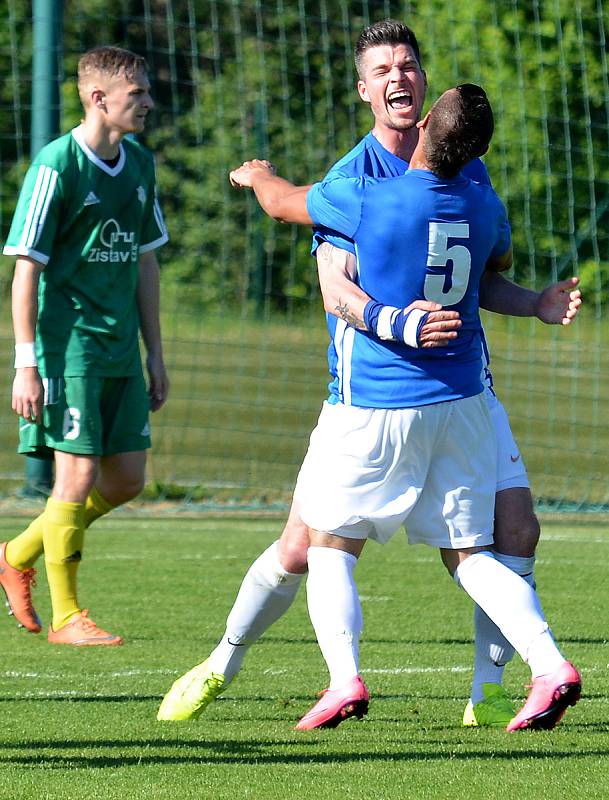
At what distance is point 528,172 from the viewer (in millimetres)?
12961

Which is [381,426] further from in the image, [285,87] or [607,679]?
[285,87]

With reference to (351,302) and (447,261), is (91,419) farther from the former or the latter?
(447,261)

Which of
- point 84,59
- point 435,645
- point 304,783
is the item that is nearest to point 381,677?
point 435,645

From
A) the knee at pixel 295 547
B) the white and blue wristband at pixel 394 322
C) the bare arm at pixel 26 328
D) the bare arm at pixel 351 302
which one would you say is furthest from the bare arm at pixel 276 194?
the bare arm at pixel 26 328

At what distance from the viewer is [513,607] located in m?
4.21

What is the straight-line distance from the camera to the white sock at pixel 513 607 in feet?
13.5

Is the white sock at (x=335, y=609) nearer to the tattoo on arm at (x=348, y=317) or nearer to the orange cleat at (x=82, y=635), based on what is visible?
the tattoo on arm at (x=348, y=317)

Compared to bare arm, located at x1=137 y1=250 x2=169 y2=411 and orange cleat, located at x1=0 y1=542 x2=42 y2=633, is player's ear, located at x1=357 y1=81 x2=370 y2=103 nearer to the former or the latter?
bare arm, located at x1=137 y1=250 x2=169 y2=411

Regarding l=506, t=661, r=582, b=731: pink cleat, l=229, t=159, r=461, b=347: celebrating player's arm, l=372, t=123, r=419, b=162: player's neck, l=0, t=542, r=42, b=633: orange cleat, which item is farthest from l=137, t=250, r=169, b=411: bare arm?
l=506, t=661, r=582, b=731: pink cleat

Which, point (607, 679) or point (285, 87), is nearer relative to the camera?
point (607, 679)

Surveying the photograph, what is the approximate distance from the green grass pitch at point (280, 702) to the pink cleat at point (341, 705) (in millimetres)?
70

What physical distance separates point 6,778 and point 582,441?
15229mm

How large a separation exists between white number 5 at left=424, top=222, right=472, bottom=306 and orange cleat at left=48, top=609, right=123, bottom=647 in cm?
249

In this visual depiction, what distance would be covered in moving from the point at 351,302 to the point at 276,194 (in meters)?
0.47
